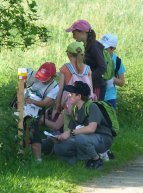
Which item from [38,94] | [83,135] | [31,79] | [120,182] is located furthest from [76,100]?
[120,182]

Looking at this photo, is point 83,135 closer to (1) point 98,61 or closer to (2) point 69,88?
(2) point 69,88

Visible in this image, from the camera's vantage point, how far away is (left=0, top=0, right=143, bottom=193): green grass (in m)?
4.61

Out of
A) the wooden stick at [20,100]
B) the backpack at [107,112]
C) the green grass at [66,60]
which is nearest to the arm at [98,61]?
the backpack at [107,112]

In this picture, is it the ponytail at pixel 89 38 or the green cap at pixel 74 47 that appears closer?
the green cap at pixel 74 47

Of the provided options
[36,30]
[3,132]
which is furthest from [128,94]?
[3,132]

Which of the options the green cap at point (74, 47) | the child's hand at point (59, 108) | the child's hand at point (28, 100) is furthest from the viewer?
the child's hand at point (59, 108)

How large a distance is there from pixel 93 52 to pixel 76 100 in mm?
1031

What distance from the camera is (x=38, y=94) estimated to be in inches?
224

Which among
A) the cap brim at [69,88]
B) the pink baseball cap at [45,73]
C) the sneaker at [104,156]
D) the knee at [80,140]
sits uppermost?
the pink baseball cap at [45,73]

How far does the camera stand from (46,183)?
4473 millimetres

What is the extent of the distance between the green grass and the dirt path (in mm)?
153

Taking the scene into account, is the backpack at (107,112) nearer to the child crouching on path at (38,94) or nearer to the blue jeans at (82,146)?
the blue jeans at (82,146)

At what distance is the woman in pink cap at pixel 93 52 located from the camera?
6031mm

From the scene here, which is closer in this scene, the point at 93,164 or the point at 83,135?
the point at 83,135
